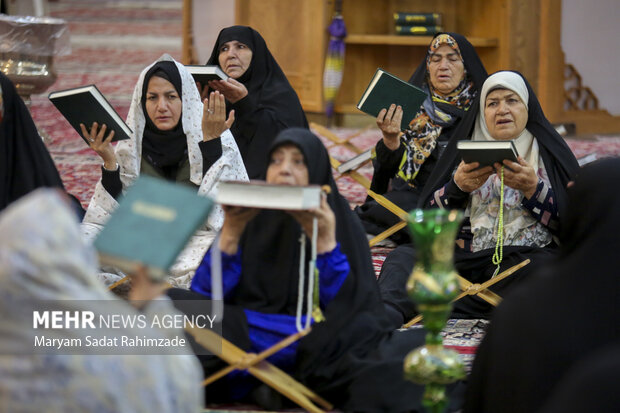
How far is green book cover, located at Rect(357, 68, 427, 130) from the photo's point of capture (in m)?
4.42

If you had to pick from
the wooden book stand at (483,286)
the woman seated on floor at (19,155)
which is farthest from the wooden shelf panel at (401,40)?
the woman seated on floor at (19,155)

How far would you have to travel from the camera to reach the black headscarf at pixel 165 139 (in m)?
4.32

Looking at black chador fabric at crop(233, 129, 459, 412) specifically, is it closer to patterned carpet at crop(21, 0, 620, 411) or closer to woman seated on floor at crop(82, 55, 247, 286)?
patterned carpet at crop(21, 0, 620, 411)

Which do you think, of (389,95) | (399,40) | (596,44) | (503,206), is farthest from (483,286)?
(596,44)

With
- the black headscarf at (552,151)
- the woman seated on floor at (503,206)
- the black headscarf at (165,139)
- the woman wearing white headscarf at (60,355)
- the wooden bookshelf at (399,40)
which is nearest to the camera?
the woman wearing white headscarf at (60,355)

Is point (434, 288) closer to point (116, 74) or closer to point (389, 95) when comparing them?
point (389, 95)

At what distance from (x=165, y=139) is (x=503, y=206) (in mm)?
1439

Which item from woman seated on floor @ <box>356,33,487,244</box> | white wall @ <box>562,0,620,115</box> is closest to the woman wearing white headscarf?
woman seated on floor @ <box>356,33,487,244</box>

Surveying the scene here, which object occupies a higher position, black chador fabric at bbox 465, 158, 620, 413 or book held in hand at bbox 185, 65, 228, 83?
book held in hand at bbox 185, 65, 228, 83

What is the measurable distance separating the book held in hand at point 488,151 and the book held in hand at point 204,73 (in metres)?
1.32

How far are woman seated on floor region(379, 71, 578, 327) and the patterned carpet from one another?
0.23 m

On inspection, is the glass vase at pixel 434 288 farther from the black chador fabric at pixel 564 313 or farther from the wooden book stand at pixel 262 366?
the wooden book stand at pixel 262 366

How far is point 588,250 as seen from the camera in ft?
7.13

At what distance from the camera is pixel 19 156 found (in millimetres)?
3676
